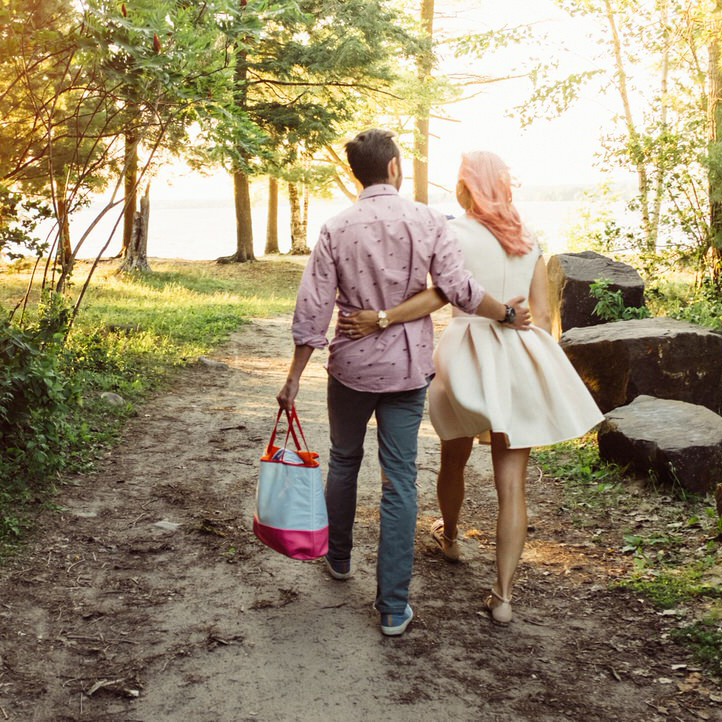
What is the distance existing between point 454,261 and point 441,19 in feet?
93.0

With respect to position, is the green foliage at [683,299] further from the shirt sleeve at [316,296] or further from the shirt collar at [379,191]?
the shirt sleeve at [316,296]

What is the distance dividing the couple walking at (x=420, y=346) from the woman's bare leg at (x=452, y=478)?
0.29ft

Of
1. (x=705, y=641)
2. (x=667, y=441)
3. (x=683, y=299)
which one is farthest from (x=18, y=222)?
(x=683, y=299)

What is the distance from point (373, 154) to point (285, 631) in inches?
82.2

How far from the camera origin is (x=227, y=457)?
6098mm

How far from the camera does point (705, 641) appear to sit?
3.36m

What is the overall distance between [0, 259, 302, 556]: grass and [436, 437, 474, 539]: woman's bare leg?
2.30 metres

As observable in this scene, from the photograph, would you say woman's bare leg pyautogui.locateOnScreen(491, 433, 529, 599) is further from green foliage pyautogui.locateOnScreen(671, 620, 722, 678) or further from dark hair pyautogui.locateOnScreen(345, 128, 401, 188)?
dark hair pyautogui.locateOnScreen(345, 128, 401, 188)

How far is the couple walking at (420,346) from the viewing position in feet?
11.1

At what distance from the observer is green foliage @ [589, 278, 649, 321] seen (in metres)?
8.52

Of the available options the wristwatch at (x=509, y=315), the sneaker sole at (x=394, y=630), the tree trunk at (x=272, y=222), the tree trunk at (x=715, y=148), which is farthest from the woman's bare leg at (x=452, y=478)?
the tree trunk at (x=272, y=222)

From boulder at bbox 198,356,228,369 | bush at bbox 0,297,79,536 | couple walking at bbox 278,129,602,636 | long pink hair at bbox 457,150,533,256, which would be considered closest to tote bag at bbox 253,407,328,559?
couple walking at bbox 278,129,602,636

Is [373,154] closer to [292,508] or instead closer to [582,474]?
[292,508]

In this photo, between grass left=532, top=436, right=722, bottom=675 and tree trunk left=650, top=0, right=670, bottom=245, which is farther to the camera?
tree trunk left=650, top=0, right=670, bottom=245
